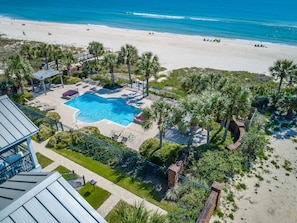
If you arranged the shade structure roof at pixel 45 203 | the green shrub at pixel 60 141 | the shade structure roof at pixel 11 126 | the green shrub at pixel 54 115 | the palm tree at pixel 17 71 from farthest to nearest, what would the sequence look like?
1. the palm tree at pixel 17 71
2. the green shrub at pixel 54 115
3. the green shrub at pixel 60 141
4. the shade structure roof at pixel 11 126
5. the shade structure roof at pixel 45 203

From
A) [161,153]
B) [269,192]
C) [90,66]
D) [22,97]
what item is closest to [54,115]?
[22,97]

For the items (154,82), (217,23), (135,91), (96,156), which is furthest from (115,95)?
(217,23)

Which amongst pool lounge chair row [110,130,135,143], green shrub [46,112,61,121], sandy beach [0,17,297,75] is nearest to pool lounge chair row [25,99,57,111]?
green shrub [46,112,61,121]

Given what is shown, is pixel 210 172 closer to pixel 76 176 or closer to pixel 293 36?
pixel 76 176

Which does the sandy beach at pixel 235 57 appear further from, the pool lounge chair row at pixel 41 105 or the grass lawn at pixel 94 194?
the pool lounge chair row at pixel 41 105

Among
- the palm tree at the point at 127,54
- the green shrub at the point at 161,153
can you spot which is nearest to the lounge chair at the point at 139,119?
the green shrub at the point at 161,153

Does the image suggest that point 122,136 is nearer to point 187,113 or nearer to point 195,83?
point 187,113

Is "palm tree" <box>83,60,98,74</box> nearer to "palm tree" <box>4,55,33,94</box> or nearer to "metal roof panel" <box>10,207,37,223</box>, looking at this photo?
"palm tree" <box>4,55,33,94</box>
